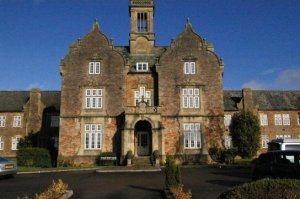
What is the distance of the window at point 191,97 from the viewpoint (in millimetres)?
37656

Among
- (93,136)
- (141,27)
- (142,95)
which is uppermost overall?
(141,27)

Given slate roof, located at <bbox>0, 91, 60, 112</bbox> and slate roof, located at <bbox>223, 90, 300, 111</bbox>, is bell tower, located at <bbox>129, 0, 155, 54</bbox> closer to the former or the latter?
slate roof, located at <bbox>223, 90, 300, 111</bbox>

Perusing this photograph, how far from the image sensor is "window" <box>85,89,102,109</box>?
1481 inches

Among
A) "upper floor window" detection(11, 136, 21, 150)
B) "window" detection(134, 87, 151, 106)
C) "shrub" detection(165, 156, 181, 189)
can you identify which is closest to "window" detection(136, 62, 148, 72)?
"window" detection(134, 87, 151, 106)

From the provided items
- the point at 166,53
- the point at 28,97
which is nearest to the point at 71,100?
the point at 166,53

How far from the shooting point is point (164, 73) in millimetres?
38188

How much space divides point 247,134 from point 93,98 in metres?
22.1

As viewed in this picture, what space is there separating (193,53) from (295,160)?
80.0ft

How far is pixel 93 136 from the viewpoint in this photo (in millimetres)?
36938

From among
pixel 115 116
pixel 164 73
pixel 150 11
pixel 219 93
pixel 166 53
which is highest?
pixel 150 11

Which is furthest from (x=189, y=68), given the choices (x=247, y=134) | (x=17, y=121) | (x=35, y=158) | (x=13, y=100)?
(x=13, y=100)

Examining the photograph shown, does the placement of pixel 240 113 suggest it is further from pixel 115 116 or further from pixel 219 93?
pixel 115 116

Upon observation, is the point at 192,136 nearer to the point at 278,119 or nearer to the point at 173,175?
the point at 173,175

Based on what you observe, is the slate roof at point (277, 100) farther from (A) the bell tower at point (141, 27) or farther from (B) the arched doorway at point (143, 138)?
(B) the arched doorway at point (143, 138)
